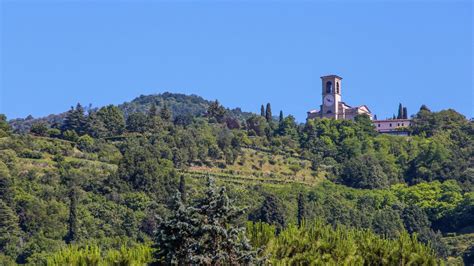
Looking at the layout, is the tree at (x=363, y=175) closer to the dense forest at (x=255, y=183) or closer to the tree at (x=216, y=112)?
the dense forest at (x=255, y=183)

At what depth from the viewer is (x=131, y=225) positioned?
92875mm

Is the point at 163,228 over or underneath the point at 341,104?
underneath

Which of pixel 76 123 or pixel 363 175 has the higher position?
pixel 76 123

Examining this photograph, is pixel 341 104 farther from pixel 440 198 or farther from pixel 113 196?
pixel 113 196

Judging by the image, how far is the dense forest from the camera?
61.2 metres

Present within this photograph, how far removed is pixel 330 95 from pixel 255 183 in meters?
51.2

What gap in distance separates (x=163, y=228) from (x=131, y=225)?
174 feet

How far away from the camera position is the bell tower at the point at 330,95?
160250mm

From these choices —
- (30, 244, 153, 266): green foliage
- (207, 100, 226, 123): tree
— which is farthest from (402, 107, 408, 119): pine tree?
(30, 244, 153, 266): green foliage

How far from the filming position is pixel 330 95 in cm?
16138

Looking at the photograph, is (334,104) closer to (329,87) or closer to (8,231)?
(329,87)

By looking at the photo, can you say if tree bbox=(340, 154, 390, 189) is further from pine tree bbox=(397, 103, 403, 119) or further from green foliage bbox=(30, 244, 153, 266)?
green foliage bbox=(30, 244, 153, 266)

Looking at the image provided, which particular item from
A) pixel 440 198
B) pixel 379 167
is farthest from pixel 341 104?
pixel 440 198

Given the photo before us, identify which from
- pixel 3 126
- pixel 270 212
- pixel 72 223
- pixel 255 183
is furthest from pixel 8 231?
pixel 255 183
